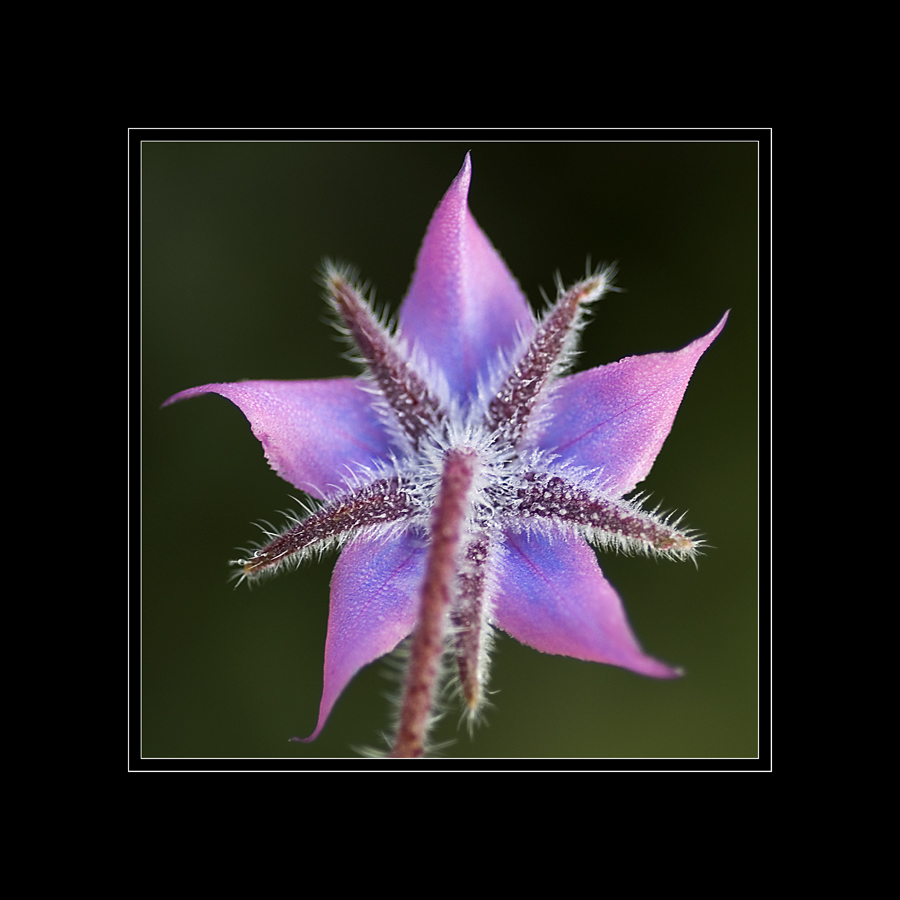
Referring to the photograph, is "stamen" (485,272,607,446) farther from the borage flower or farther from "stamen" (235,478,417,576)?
"stamen" (235,478,417,576)

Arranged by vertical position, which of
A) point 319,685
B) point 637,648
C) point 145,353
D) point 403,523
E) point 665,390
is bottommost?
point 319,685

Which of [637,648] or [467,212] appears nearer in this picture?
[637,648]

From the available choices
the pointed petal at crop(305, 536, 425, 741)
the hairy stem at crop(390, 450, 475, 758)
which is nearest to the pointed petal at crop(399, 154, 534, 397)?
the pointed petal at crop(305, 536, 425, 741)

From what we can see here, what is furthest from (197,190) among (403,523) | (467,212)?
(403,523)

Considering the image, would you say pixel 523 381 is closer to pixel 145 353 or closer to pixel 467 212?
pixel 467 212

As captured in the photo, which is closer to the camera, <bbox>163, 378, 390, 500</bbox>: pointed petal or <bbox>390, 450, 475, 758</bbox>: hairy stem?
<bbox>390, 450, 475, 758</bbox>: hairy stem

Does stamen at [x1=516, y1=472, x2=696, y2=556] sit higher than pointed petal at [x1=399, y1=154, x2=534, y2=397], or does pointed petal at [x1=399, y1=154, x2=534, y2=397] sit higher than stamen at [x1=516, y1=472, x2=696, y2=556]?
pointed petal at [x1=399, y1=154, x2=534, y2=397]

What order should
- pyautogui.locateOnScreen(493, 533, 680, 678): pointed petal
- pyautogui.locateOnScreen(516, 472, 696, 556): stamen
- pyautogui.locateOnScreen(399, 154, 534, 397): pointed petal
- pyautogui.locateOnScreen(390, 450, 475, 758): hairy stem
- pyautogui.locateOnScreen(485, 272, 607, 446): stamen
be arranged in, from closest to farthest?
pyautogui.locateOnScreen(390, 450, 475, 758): hairy stem
pyautogui.locateOnScreen(493, 533, 680, 678): pointed petal
pyautogui.locateOnScreen(516, 472, 696, 556): stamen
pyautogui.locateOnScreen(485, 272, 607, 446): stamen
pyautogui.locateOnScreen(399, 154, 534, 397): pointed petal

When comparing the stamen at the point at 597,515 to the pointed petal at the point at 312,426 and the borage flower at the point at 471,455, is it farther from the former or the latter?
the pointed petal at the point at 312,426

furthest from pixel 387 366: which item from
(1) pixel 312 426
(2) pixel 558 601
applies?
(2) pixel 558 601
